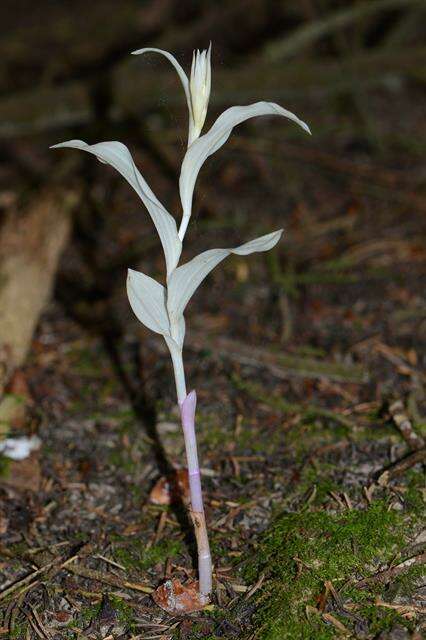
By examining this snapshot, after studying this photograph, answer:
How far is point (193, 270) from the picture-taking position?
7.31 ft

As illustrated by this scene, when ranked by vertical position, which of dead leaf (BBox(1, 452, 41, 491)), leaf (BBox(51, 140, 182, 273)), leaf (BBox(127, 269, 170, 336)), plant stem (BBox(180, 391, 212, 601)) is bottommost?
dead leaf (BBox(1, 452, 41, 491))

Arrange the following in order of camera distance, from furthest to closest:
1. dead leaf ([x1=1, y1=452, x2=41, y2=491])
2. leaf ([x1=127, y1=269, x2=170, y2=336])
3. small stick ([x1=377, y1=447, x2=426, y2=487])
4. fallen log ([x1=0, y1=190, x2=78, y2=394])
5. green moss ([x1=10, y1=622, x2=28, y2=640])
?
fallen log ([x1=0, y1=190, x2=78, y2=394])
dead leaf ([x1=1, y1=452, x2=41, y2=491])
small stick ([x1=377, y1=447, x2=426, y2=487])
green moss ([x1=10, y1=622, x2=28, y2=640])
leaf ([x1=127, y1=269, x2=170, y2=336])

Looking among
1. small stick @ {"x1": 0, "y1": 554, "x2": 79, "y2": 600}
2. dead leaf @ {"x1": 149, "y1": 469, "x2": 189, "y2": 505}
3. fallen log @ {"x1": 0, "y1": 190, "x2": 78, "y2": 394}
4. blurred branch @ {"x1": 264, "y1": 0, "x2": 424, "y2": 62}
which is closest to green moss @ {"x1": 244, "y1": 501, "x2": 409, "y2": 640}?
dead leaf @ {"x1": 149, "y1": 469, "x2": 189, "y2": 505}

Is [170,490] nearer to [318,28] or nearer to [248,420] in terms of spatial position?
[248,420]

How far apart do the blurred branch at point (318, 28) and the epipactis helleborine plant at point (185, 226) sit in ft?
14.5

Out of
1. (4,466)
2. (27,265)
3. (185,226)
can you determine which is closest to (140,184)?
(185,226)

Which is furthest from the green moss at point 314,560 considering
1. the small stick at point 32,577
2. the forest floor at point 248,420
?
the small stick at point 32,577

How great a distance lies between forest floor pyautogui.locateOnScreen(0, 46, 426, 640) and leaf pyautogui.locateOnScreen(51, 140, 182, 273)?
8.3 inches

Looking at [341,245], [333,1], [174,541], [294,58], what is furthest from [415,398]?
[333,1]

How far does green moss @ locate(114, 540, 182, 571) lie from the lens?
8.86ft

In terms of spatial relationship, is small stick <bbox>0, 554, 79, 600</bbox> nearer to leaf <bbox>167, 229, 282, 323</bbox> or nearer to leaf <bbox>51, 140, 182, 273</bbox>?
leaf <bbox>167, 229, 282, 323</bbox>

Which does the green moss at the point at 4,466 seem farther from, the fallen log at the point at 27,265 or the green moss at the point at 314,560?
the green moss at the point at 314,560

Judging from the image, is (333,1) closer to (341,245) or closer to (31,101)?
(31,101)

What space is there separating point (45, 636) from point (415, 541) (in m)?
1.26
